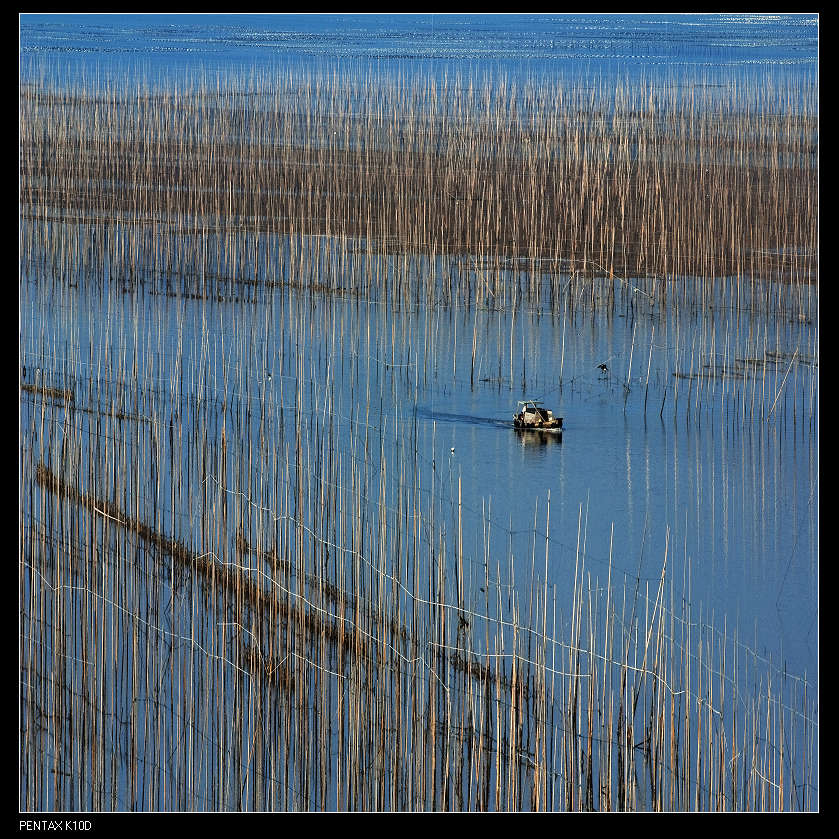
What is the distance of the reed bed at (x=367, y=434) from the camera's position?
9.49 ft

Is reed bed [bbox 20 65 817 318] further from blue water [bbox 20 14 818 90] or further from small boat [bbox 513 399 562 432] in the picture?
small boat [bbox 513 399 562 432]

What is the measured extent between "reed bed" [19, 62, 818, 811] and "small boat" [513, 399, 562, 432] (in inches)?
13.1

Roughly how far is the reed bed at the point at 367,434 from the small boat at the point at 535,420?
0.33m

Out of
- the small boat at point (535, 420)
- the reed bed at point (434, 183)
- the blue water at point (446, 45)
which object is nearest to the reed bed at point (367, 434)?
the reed bed at point (434, 183)

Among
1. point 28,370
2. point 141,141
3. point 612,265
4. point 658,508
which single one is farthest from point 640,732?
point 141,141

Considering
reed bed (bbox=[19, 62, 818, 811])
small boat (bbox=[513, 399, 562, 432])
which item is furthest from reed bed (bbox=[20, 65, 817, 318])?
small boat (bbox=[513, 399, 562, 432])

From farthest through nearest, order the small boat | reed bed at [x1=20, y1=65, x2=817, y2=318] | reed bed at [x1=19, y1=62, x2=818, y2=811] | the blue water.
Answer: the blue water
reed bed at [x1=20, y1=65, x2=817, y2=318]
the small boat
reed bed at [x1=19, y1=62, x2=818, y2=811]

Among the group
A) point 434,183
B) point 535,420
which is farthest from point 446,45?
point 535,420

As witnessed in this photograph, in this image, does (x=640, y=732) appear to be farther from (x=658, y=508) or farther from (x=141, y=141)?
(x=141, y=141)

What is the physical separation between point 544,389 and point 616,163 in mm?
2652

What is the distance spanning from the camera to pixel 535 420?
429 centimetres

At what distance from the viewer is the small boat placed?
14.1 feet

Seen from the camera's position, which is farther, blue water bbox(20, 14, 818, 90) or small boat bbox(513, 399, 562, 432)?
blue water bbox(20, 14, 818, 90)

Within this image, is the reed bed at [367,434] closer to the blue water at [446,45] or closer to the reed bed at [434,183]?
the reed bed at [434,183]
